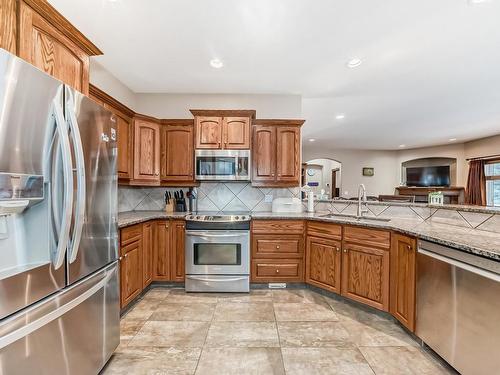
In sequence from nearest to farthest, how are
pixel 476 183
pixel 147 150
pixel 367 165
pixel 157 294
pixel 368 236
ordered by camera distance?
pixel 368 236 < pixel 157 294 < pixel 147 150 < pixel 476 183 < pixel 367 165

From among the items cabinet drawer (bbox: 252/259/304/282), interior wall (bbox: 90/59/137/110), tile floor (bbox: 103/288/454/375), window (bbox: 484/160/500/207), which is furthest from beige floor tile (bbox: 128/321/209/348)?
window (bbox: 484/160/500/207)

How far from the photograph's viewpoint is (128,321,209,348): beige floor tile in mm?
1948

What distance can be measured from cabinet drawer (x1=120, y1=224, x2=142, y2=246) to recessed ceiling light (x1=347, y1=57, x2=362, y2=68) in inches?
115

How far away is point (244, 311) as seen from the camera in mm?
2459

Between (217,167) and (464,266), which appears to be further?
(217,167)

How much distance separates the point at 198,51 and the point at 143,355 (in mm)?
2757

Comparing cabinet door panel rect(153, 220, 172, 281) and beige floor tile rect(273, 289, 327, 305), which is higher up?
cabinet door panel rect(153, 220, 172, 281)

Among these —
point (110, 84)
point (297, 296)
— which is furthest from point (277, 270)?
point (110, 84)

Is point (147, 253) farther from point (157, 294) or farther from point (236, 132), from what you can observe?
point (236, 132)

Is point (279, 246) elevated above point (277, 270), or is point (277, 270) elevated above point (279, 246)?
point (279, 246)

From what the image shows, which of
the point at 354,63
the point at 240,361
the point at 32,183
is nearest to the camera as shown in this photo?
the point at 32,183

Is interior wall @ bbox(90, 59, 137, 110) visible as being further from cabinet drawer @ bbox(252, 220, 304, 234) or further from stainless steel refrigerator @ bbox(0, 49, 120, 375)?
cabinet drawer @ bbox(252, 220, 304, 234)

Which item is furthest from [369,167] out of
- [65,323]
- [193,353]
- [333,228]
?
[65,323]

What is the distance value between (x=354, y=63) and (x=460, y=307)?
2.45m
